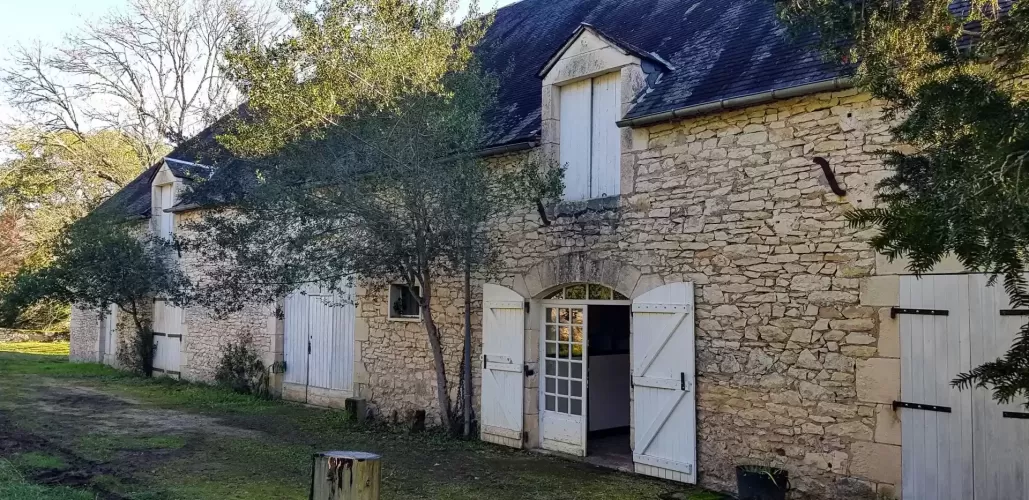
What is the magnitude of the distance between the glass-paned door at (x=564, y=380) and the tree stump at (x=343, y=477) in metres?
4.54

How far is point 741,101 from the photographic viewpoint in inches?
271

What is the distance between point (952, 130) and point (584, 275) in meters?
5.07

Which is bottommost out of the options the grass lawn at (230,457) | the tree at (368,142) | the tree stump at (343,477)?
the grass lawn at (230,457)

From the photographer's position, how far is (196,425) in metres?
10.3

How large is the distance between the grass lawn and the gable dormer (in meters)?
2.92

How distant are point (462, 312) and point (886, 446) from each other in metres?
5.10

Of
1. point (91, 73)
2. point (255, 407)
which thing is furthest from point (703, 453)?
point (91, 73)

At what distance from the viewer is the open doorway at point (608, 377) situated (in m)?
9.70

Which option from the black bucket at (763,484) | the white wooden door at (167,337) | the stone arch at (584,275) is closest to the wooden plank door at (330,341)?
the stone arch at (584,275)

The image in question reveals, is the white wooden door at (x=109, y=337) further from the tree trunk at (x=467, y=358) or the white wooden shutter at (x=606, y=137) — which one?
the white wooden shutter at (x=606, y=137)

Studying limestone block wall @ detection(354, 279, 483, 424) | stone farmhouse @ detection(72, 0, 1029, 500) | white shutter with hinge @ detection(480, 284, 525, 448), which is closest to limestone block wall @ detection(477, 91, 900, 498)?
stone farmhouse @ detection(72, 0, 1029, 500)

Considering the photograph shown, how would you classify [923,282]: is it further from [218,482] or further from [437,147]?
[218,482]

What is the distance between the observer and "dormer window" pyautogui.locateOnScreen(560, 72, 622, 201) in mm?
8258

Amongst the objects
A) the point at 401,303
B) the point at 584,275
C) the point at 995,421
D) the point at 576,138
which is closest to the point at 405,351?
the point at 401,303
